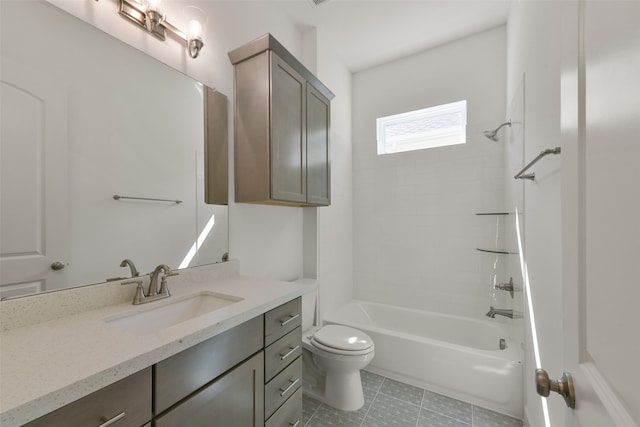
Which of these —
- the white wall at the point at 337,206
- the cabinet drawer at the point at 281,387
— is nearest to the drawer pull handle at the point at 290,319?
the cabinet drawer at the point at 281,387

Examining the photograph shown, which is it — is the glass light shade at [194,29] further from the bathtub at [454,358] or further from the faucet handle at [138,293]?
the bathtub at [454,358]

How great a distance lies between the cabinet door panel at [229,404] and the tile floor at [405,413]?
0.86 meters

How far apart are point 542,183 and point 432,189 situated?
1375 mm

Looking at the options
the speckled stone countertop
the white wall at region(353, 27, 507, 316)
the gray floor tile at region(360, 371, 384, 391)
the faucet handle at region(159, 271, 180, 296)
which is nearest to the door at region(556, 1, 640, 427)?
the speckled stone countertop

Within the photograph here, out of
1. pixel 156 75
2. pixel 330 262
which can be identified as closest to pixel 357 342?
pixel 330 262

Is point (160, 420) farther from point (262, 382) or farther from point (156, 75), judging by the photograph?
point (156, 75)

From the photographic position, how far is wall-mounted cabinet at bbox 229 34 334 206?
1.51 metres

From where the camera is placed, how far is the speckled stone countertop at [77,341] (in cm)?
53

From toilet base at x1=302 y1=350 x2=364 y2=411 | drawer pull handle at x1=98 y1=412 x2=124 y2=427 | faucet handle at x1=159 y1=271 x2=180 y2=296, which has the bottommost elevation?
toilet base at x1=302 y1=350 x2=364 y2=411

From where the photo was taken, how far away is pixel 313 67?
2309mm

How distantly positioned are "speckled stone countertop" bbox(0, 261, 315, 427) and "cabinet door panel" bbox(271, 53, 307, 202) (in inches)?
26.6

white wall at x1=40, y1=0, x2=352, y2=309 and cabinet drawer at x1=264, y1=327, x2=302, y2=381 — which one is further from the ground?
white wall at x1=40, y1=0, x2=352, y2=309

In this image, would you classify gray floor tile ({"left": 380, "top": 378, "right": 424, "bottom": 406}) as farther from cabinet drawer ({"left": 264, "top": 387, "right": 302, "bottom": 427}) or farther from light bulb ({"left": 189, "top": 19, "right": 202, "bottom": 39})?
light bulb ({"left": 189, "top": 19, "right": 202, "bottom": 39})

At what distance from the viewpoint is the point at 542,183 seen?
1.22 meters
